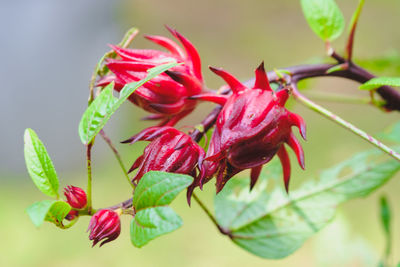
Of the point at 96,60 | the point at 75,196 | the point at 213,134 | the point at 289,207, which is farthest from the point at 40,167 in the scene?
the point at 96,60

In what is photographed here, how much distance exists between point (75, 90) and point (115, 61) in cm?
313

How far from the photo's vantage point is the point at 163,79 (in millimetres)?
420

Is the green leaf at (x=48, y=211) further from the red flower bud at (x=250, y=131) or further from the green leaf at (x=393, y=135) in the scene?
the green leaf at (x=393, y=135)

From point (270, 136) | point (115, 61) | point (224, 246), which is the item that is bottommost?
point (224, 246)

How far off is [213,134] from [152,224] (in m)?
0.10

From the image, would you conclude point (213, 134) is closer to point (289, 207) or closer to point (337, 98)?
point (289, 207)

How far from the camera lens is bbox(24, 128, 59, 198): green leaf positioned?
15.2 inches

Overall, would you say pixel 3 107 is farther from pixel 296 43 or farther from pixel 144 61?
pixel 144 61

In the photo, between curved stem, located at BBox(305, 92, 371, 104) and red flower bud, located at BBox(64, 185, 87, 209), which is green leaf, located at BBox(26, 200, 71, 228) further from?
curved stem, located at BBox(305, 92, 371, 104)

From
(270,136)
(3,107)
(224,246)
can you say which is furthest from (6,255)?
(270,136)

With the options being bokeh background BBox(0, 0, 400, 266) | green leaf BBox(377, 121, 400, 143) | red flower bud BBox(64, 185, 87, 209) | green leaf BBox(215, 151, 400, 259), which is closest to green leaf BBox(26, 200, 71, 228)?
red flower bud BBox(64, 185, 87, 209)

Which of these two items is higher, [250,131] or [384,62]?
[250,131]

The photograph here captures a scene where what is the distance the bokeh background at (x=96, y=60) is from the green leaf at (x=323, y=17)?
1766mm

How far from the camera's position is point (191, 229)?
2275 mm
